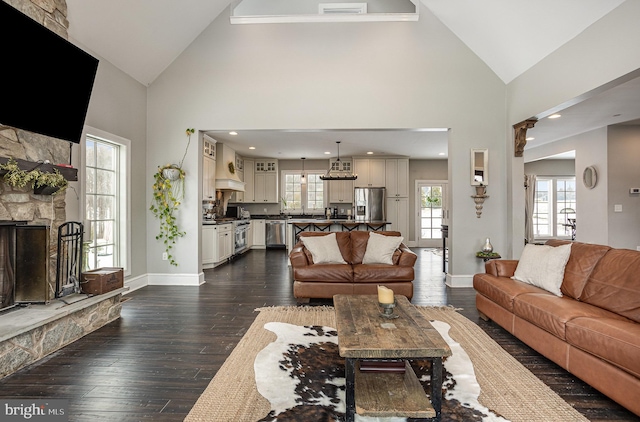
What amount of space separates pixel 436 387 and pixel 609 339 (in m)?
1.11

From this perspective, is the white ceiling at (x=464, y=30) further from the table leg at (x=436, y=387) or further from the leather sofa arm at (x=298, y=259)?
the table leg at (x=436, y=387)

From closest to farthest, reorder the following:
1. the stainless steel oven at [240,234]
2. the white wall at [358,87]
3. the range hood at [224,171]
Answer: the white wall at [358,87] < the range hood at [224,171] < the stainless steel oven at [240,234]

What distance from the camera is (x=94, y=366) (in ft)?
7.93

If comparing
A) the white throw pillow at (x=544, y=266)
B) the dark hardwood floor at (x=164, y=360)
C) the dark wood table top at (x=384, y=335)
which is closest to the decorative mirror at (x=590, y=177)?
the dark hardwood floor at (x=164, y=360)

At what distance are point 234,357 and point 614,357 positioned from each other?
249 cm

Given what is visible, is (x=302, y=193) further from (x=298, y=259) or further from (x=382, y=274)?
(x=382, y=274)

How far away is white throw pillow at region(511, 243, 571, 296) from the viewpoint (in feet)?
9.22

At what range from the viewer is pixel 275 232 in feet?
30.1

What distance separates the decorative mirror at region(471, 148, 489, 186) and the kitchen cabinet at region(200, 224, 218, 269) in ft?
15.6

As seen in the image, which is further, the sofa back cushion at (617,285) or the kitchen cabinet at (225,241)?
the kitchen cabinet at (225,241)

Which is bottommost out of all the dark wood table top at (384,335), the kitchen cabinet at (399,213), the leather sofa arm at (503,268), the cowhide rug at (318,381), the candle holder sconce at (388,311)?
the cowhide rug at (318,381)

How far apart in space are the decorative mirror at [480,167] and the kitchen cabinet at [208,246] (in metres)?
4.75

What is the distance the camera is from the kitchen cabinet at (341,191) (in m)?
9.54

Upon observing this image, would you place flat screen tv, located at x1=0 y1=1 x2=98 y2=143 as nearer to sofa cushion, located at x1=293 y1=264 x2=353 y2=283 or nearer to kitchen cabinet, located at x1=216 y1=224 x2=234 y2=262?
sofa cushion, located at x1=293 y1=264 x2=353 y2=283
